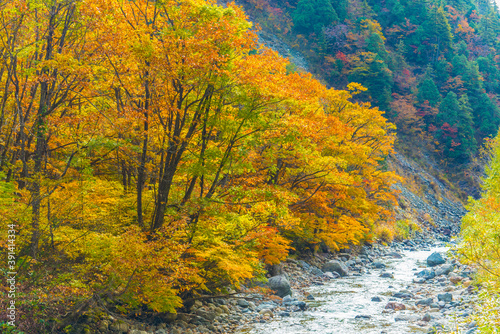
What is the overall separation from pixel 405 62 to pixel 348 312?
60037 millimetres

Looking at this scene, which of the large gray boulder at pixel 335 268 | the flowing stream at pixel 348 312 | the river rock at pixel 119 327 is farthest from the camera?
the large gray boulder at pixel 335 268

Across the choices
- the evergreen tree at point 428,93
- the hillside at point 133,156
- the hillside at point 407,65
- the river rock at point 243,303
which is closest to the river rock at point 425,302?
the hillside at point 133,156

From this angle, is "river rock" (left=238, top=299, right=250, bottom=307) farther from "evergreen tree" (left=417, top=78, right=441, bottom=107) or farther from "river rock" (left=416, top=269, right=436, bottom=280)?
"evergreen tree" (left=417, top=78, right=441, bottom=107)

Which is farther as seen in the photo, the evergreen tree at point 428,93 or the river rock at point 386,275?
the evergreen tree at point 428,93

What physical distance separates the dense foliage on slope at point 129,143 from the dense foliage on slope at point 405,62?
144 ft

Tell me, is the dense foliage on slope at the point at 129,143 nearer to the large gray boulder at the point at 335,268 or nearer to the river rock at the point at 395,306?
the river rock at the point at 395,306

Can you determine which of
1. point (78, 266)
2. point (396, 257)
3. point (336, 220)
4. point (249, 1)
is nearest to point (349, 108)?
point (336, 220)

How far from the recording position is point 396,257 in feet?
86.9

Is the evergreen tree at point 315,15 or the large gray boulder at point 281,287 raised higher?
the evergreen tree at point 315,15

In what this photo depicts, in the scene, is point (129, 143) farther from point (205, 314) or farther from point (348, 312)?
point (348, 312)

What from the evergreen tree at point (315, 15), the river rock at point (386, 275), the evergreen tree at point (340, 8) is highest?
the evergreen tree at point (340, 8)

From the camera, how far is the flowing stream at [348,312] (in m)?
11.0

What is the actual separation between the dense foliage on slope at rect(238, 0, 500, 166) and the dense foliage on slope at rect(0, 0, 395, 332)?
43759 millimetres

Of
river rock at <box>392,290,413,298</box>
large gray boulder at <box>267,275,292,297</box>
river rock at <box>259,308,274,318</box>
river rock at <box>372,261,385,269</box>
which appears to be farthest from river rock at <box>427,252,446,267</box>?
river rock at <box>259,308,274,318</box>
